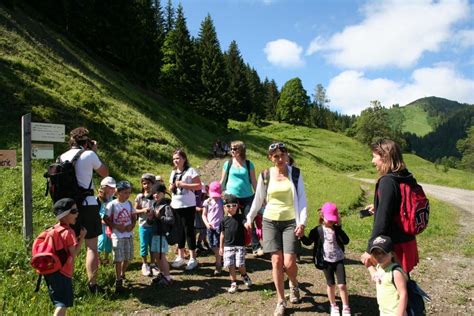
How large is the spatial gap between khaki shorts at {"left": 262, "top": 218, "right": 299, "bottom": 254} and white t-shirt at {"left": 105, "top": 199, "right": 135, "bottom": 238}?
2.47 meters

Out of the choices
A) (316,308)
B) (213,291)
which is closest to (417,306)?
(316,308)

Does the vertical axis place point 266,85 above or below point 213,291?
above

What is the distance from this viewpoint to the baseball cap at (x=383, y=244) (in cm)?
361

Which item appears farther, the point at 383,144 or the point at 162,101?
the point at 162,101

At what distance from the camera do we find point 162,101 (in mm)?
43250

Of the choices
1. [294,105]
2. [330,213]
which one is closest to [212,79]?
[294,105]

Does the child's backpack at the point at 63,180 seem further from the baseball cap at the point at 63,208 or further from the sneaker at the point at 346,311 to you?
the sneaker at the point at 346,311

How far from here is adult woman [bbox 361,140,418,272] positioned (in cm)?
374

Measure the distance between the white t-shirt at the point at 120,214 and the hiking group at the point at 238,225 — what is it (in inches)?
0.7

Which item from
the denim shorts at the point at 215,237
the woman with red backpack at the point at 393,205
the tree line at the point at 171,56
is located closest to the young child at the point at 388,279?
the woman with red backpack at the point at 393,205

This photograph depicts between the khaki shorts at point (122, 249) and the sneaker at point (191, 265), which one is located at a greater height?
the khaki shorts at point (122, 249)

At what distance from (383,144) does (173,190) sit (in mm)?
4328

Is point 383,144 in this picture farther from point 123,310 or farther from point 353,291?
point 123,310

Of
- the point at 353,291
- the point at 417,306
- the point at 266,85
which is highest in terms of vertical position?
the point at 266,85
